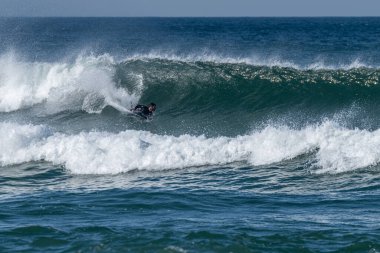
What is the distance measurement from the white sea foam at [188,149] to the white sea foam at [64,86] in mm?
7225

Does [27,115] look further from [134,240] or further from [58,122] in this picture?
[134,240]

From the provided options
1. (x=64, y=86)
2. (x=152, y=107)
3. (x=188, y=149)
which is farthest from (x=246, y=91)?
(x=188, y=149)

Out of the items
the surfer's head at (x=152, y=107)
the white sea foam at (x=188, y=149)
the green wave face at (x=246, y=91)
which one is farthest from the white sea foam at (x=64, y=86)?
the white sea foam at (x=188, y=149)

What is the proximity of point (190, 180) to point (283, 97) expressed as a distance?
1042 centimetres

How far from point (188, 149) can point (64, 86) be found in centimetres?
1183

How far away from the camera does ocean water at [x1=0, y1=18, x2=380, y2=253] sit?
467 inches

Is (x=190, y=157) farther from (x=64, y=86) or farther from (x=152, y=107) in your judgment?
(x=64, y=86)

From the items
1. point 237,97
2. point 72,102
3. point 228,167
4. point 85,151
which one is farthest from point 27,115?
point 228,167

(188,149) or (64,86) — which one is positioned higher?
(64,86)

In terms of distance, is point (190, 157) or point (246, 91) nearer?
point (190, 157)

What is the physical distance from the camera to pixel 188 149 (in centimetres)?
1855

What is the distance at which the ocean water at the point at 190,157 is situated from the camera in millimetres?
11867

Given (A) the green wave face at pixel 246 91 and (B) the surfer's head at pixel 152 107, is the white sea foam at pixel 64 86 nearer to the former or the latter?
(A) the green wave face at pixel 246 91

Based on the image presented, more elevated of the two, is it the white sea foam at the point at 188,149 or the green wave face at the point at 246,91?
the green wave face at the point at 246,91
